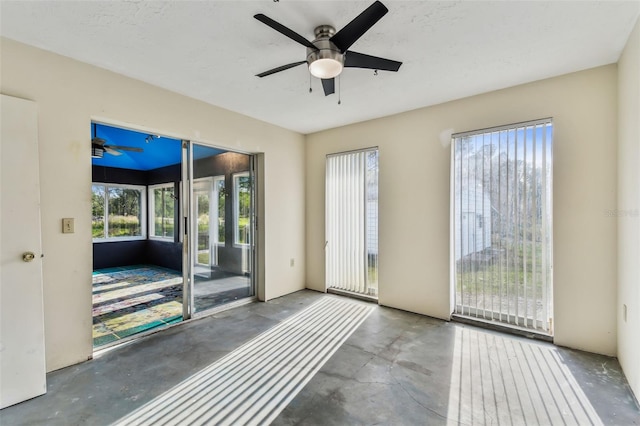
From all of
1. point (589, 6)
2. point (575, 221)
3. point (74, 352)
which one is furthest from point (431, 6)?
point (74, 352)

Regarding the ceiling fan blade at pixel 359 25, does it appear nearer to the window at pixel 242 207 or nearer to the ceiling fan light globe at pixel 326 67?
the ceiling fan light globe at pixel 326 67

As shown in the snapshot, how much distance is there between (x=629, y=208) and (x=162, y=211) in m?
7.92

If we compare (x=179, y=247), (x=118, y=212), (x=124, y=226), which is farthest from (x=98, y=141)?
(x=124, y=226)

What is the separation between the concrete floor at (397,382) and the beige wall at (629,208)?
0.92 ft

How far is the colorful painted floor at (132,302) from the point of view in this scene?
128 inches

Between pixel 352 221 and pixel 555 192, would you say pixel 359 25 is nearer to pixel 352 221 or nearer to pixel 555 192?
pixel 555 192

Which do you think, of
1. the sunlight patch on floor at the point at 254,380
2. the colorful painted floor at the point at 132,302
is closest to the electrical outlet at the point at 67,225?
the colorful painted floor at the point at 132,302

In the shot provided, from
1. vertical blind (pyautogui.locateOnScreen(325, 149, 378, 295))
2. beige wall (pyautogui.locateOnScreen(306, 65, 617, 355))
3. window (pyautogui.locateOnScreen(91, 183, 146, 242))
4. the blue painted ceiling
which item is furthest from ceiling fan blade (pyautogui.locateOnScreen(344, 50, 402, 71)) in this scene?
window (pyautogui.locateOnScreen(91, 183, 146, 242))

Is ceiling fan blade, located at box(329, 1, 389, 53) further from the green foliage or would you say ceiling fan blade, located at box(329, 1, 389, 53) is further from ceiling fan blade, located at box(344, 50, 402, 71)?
the green foliage

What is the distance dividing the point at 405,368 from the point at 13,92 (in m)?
3.78

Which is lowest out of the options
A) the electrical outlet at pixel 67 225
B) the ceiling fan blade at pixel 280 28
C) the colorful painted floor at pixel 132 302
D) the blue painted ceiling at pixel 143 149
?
the colorful painted floor at pixel 132 302

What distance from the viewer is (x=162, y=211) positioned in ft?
23.2

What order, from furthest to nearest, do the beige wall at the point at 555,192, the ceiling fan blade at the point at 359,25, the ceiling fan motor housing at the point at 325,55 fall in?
1. the beige wall at the point at 555,192
2. the ceiling fan motor housing at the point at 325,55
3. the ceiling fan blade at the point at 359,25

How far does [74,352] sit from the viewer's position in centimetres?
246
